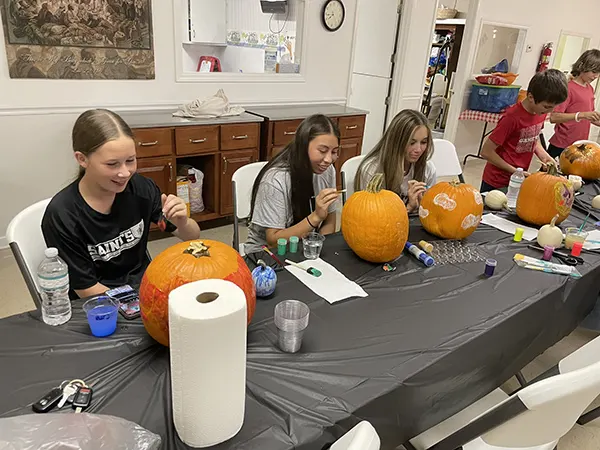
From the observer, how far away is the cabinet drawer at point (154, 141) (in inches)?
122

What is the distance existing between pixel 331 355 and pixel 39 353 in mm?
718

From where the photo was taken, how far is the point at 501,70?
6070 mm

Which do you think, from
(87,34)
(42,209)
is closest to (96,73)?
(87,34)

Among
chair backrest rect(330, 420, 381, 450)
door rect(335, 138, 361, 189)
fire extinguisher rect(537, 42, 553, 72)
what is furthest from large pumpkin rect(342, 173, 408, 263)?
fire extinguisher rect(537, 42, 553, 72)

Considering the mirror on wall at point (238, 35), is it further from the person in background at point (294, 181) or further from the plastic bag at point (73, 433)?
the plastic bag at point (73, 433)

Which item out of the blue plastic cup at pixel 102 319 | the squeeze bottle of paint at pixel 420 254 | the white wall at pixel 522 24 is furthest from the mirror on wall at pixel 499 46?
the blue plastic cup at pixel 102 319

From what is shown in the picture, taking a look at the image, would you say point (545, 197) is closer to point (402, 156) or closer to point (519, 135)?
point (402, 156)

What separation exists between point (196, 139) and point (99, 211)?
6.15ft

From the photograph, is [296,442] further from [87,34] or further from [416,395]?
[87,34]

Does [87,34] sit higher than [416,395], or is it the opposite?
[87,34]

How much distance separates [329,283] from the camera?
1.49 m

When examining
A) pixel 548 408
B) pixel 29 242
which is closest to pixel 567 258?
pixel 548 408

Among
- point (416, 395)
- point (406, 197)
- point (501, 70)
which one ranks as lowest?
point (416, 395)

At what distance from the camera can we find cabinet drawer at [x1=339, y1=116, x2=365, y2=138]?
4117 mm
